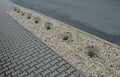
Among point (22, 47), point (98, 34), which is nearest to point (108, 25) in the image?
point (98, 34)

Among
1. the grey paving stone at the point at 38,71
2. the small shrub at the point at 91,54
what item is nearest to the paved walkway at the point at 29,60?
the grey paving stone at the point at 38,71

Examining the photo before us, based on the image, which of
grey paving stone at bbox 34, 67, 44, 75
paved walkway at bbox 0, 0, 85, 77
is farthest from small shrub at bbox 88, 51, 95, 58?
grey paving stone at bbox 34, 67, 44, 75

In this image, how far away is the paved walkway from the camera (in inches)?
167

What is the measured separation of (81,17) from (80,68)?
4919 millimetres

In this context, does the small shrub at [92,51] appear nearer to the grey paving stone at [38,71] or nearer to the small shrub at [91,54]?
the small shrub at [91,54]

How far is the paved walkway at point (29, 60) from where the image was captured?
4238 mm

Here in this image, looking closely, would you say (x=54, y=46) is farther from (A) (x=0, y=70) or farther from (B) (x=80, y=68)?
(A) (x=0, y=70)

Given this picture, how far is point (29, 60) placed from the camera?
492cm

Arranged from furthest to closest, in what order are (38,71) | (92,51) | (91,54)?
(92,51) < (91,54) < (38,71)

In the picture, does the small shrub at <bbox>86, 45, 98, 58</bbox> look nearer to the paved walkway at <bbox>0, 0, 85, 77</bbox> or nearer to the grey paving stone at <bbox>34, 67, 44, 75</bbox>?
the paved walkway at <bbox>0, 0, 85, 77</bbox>

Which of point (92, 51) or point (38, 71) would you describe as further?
point (92, 51)

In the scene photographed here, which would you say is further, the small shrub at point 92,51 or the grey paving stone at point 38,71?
the small shrub at point 92,51

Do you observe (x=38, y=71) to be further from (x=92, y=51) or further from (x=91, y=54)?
(x=92, y=51)

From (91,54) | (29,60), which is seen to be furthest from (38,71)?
(91,54)
